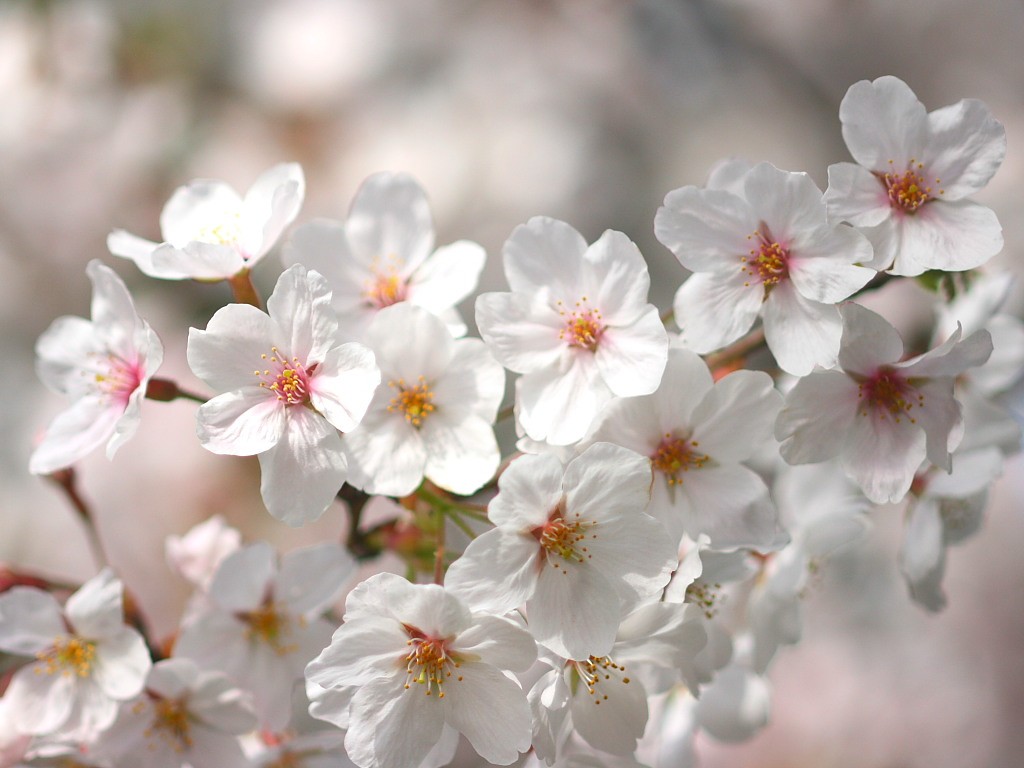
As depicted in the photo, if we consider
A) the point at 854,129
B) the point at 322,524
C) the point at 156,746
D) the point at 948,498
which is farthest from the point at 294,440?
the point at 322,524

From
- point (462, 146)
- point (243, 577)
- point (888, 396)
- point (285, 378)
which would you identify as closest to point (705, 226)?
point (888, 396)

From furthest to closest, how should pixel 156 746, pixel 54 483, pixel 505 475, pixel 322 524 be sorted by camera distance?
1. pixel 322 524
2. pixel 54 483
3. pixel 156 746
4. pixel 505 475

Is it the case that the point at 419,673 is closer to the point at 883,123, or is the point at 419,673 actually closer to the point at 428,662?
the point at 428,662

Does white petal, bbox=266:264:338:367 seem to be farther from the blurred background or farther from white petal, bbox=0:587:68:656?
the blurred background

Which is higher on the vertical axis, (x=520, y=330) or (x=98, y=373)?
(x=520, y=330)

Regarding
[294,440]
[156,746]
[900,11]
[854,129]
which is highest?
[900,11]

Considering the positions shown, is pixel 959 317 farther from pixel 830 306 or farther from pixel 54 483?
Result: pixel 54 483

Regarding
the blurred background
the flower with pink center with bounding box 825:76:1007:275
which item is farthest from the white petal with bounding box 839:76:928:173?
the blurred background
